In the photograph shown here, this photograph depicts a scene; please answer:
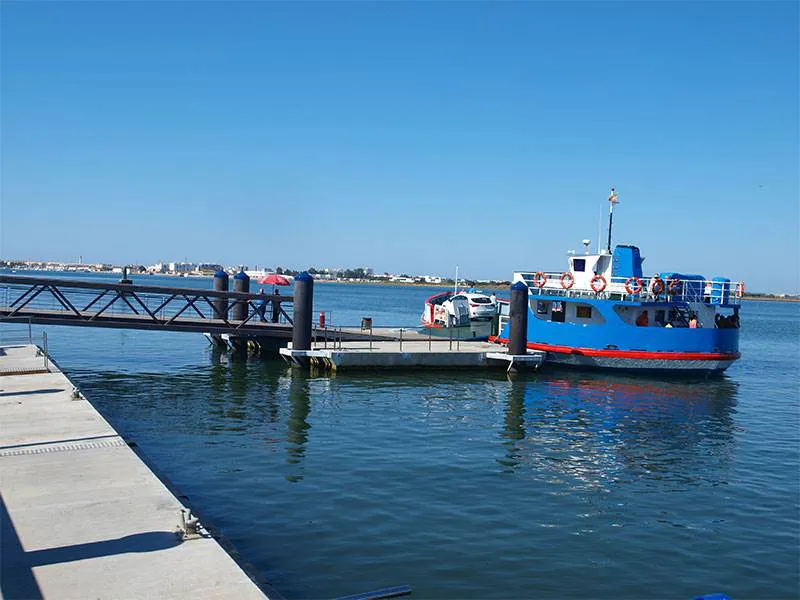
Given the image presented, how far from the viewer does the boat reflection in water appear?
16047mm

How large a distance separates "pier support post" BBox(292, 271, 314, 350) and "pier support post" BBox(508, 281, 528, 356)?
889 cm

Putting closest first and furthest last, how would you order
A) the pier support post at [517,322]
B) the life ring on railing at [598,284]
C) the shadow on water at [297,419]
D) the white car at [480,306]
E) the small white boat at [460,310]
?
the shadow on water at [297,419] < the pier support post at [517,322] < the life ring on railing at [598,284] < the small white boat at [460,310] < the white car at [480,306]

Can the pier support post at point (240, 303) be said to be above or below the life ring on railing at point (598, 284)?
below

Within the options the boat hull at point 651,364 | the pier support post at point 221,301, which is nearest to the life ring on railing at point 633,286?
the boat hull at point 651,364

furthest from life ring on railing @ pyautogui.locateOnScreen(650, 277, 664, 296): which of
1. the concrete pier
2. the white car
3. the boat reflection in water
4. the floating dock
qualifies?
the concrete pier

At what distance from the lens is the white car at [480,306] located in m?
43.4

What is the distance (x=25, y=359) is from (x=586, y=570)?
19.5 meters

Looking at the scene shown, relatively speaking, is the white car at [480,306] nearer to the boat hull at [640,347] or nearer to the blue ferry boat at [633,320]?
the blue ferry boat at [633,320]

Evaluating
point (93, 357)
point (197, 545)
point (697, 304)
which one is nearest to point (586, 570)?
point (197, 545)

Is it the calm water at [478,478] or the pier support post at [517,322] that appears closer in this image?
the calm water at [478,478]

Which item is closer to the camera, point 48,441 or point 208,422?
point 48,441

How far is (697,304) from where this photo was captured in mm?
33500

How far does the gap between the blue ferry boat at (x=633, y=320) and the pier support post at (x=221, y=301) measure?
1413 centimetres

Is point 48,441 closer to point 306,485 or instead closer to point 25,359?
point 306,485
